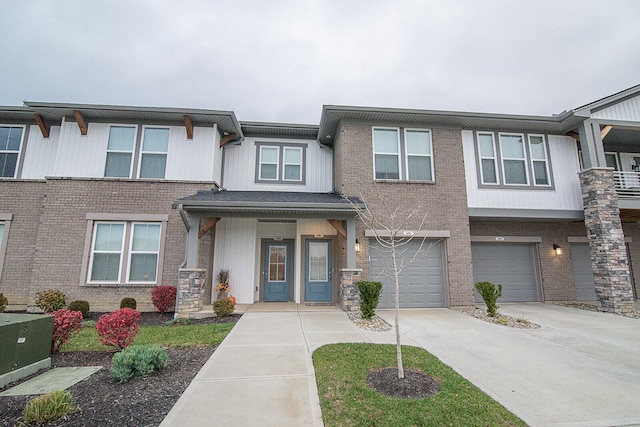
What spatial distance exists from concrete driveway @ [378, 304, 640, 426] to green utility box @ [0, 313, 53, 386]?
21.6 feet

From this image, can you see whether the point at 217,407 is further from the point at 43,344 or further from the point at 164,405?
the point at 43,344

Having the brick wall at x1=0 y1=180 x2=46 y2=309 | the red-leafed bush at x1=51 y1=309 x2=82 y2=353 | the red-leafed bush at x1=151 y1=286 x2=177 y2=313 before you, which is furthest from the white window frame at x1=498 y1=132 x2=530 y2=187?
the brick wall at x1=0 y1=180 x2=46 y2=309

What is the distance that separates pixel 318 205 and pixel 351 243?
1.65m

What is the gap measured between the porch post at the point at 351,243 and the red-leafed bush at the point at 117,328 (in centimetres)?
580

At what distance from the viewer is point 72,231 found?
9.58 metres

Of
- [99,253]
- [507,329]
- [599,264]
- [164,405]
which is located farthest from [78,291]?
[599,264]

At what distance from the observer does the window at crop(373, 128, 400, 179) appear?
10.2m

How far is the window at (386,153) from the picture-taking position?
1025 cm

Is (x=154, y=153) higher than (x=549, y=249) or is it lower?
higher

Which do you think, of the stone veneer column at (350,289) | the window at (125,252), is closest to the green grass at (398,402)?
the stone veneer column at (350,289)

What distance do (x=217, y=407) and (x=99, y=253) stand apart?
8855 mm

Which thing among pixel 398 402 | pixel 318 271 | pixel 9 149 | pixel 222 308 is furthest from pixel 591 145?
pixel 9 149

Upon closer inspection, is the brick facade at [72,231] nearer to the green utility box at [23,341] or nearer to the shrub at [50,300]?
the shrub at [50,300]

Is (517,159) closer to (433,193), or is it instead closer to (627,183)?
(433,193)
